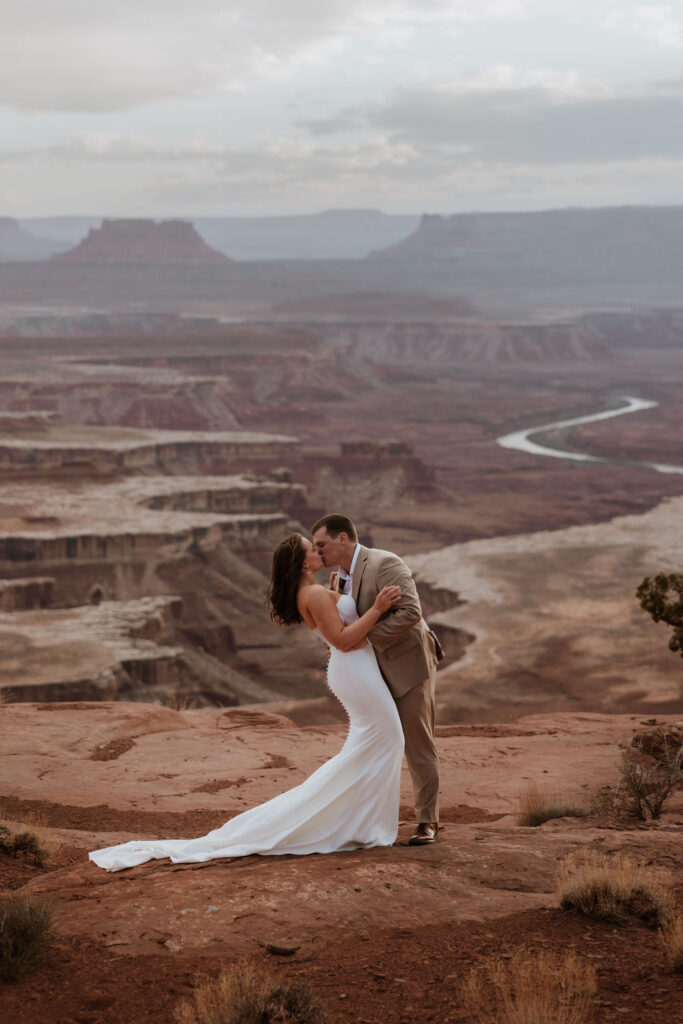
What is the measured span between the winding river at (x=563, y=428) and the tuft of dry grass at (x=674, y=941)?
83.1m

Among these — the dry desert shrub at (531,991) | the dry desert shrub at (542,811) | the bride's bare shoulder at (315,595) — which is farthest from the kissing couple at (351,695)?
the dry desert shrub at (542,811)

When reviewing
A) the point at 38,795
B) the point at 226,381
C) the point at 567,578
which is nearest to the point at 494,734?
the point at 38,795

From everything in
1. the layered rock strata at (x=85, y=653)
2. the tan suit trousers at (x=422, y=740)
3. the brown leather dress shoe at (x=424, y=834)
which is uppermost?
the tan suit trousers at (x=422, y=740)

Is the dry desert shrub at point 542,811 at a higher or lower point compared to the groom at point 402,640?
lower

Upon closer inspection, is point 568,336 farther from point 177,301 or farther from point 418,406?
point 177,301

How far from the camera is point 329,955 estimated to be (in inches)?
204

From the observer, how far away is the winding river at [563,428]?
9047cm

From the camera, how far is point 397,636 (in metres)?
6.25

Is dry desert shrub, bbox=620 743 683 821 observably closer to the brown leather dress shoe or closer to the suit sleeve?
the brown leather dress shoe

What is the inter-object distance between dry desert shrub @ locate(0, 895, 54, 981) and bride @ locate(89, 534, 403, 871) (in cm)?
109

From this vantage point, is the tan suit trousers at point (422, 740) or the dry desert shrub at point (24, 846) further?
the dry desert shrub at point (24, 846)

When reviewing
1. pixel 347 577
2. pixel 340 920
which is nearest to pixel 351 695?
pixel 347 577

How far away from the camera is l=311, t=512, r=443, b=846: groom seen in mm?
6211

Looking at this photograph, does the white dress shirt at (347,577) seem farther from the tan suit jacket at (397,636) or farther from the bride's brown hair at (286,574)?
the bride's brown hair at (286,574)
